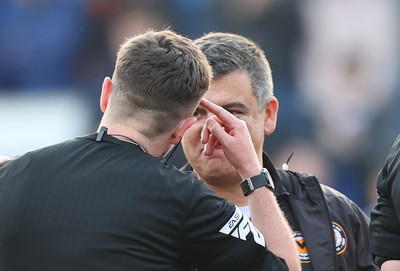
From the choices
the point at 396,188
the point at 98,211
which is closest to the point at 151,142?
the point at 98,211

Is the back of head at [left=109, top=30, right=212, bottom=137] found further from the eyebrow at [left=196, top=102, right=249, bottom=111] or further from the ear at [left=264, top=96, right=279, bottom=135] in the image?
the ear at [left=264, top=96, right=279, bottom=135]

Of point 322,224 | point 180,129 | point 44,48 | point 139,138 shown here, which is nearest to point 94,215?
point 139,138

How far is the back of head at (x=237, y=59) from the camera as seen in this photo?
4043mm

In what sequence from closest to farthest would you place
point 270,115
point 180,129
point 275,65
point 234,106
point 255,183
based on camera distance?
1. point 180,129
2. point 255,183
3. point 234,106
4. point 270,115
5. point 275,65

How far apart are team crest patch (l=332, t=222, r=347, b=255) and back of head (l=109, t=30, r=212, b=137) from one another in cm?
123

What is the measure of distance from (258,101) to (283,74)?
420 centimetres

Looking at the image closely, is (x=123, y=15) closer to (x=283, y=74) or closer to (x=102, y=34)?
(x=102, y=34)

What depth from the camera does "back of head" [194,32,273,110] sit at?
13.3ft

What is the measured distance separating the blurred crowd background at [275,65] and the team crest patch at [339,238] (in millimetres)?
4006

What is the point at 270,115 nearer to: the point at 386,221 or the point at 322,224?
the point at 322,224

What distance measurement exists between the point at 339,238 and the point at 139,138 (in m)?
1.36

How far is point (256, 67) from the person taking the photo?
415 cm

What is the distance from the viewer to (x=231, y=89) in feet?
13.2

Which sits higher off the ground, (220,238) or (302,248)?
(220,238)
